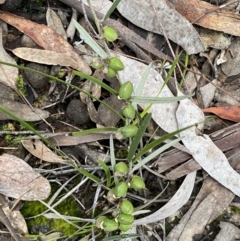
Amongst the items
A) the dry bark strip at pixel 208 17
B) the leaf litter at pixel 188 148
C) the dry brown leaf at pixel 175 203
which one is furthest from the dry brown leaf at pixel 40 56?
the dry brown leaf at pixel 175 203

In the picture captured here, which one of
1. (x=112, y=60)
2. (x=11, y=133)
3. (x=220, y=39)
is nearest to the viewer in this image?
(x=112, y=60)

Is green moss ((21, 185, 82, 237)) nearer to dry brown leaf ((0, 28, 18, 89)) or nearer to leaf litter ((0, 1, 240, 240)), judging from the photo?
leaf litter ((0, 1, 240, 240))

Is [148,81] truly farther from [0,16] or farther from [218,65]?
[0,16]

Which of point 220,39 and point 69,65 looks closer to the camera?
point 69,65

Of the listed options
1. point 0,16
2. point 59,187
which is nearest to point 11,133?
point 59,187

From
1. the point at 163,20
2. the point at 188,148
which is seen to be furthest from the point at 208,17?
the point at 188,148

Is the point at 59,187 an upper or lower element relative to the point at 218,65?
lower
